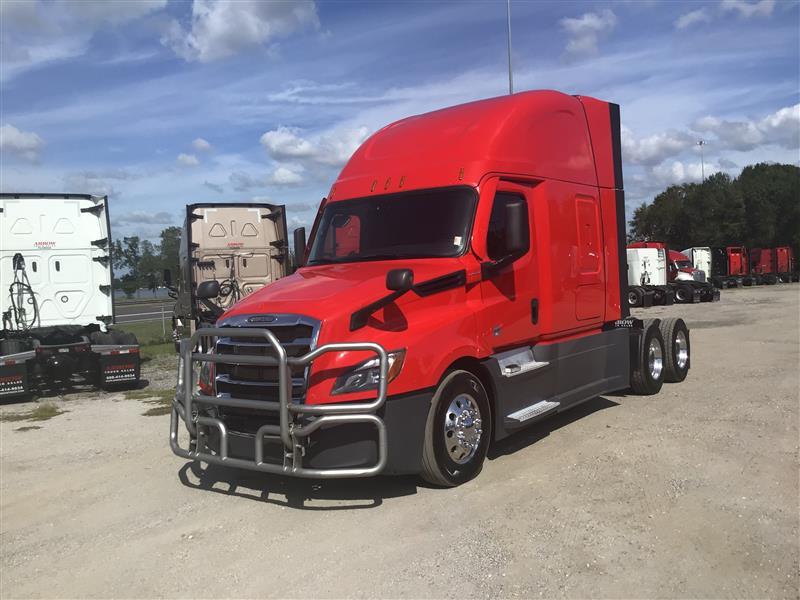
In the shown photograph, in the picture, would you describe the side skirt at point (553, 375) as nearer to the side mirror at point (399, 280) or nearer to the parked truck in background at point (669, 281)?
the side mirror at point (399, 280)

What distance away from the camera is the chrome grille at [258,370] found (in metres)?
4.77

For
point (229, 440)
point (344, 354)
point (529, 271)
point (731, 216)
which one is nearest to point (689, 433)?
point (529, 271)

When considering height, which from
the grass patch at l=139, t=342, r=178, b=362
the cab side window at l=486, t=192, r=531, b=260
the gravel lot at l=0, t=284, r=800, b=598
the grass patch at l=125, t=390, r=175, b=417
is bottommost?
the gravel lot at l=0, t=284, r=800, b=598

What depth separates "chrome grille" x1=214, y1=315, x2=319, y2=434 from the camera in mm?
4766

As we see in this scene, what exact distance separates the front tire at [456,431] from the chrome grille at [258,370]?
1087 mm

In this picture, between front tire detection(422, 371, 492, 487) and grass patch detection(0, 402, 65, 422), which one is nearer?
front tire detection(422, 371, 492, 487)

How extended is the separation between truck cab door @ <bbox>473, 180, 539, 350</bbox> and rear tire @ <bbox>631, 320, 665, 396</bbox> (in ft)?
9.31

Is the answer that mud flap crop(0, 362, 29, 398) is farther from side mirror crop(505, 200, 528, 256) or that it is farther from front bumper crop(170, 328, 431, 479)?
side mirror crop(505, 200, 528, 256)

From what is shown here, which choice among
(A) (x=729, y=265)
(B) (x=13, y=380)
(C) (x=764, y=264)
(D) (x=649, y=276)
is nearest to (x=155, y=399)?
(B) (x=13, y=380)

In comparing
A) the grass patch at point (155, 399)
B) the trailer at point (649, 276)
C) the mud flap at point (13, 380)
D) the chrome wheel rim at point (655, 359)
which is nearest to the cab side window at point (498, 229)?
the chrome wheel rim at point (655, 359)

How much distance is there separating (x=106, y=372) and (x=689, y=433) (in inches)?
379

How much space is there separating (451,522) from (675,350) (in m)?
6.09

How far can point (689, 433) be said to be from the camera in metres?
6.73

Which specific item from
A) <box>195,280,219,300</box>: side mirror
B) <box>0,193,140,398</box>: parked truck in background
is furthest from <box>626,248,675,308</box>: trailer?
<box>195,280,219,300</box>: side mirror
